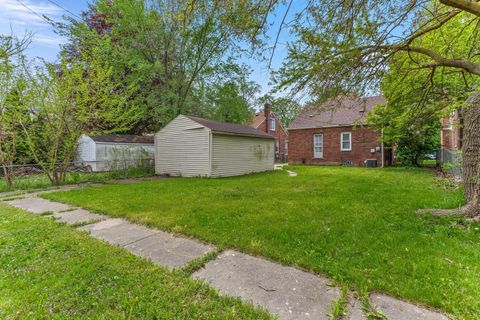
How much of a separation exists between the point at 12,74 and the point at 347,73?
34.0ft

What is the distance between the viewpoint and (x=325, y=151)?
17.3 m

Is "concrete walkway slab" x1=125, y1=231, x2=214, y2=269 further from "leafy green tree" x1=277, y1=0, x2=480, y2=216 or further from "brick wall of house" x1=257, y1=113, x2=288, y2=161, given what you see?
"brick wall of house" x1=257, y1=113, x2=288, y2=161

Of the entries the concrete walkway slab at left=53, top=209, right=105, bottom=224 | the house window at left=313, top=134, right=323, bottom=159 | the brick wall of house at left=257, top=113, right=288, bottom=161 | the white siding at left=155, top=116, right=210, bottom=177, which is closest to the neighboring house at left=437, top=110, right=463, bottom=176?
the house window at left=313, top=134, right=323, bottom=159

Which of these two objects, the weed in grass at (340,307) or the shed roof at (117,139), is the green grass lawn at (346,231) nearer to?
the weed in grass at (340,307)

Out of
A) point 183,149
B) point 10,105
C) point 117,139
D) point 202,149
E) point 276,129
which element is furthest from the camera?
point 276,129

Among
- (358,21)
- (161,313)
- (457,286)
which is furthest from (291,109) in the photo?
(161,313)

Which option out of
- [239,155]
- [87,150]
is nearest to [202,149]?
[239,155]

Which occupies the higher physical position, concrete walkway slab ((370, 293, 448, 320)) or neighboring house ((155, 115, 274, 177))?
neighboring house ((155, 115, 274, 177))

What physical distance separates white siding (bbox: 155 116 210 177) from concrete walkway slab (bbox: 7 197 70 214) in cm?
573

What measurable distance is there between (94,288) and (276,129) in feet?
85.8

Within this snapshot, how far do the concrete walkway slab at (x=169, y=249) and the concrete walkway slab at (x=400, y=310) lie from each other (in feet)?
6.39

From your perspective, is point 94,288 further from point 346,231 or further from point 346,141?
point 346,141

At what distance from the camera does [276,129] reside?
27125mm

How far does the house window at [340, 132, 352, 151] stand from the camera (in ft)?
53.2
